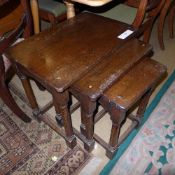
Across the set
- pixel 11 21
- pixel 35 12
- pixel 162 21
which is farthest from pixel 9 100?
pixel 162 21

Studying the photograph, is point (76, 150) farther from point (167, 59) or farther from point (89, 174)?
point (167, 59)

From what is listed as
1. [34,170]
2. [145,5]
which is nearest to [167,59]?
[145,5]

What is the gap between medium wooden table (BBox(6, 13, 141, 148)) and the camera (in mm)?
834

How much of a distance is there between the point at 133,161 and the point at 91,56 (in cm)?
67

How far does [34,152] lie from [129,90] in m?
0.71

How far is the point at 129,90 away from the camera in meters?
0.86

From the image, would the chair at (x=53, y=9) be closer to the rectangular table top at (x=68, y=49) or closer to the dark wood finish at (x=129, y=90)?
the rectangular table top at (x=68, y=49)

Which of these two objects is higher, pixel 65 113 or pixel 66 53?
pixel 66 53

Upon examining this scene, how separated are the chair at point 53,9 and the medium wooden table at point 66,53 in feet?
1.41

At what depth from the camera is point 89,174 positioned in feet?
3.61

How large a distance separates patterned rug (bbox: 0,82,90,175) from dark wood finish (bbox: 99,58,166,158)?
0.31m

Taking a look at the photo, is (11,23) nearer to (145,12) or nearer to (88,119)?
(88,119)

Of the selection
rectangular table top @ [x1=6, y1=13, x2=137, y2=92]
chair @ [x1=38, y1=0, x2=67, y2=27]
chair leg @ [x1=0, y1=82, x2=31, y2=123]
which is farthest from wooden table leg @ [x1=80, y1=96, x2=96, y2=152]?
chair @ [x1=38, y1=0, x2=67, y2=27]

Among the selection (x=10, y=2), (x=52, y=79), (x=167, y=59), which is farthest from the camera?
(x=167, y=59)
